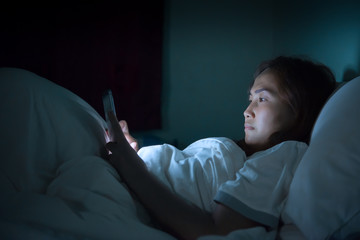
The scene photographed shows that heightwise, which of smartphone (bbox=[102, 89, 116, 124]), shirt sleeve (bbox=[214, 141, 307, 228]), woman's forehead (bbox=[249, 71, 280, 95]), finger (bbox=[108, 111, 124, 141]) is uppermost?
woman's forehead (bbox=[249, 71, 280, 95])

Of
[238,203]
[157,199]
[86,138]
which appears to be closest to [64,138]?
[86,138]

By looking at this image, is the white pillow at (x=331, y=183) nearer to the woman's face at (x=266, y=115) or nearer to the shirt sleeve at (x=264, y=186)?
the shirt sleeve at (x=264, y=186)

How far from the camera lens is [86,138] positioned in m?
0.74

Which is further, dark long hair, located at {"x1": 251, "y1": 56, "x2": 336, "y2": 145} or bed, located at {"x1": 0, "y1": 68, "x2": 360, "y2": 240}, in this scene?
dark long hair, located at {"x1": 251, "y1": 56, "x2": 336, "y2": 145}

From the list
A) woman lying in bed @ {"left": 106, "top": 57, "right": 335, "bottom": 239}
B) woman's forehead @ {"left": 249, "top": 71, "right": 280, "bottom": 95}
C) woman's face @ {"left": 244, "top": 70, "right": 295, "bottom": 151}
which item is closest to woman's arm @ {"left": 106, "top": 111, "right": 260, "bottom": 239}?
woman lying in bed @ {"left": 106, "top": 57, "right": 335, "bottom": 239}

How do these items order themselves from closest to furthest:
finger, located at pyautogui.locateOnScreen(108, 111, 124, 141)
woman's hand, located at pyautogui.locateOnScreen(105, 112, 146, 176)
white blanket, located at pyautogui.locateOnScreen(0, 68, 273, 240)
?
white blanket, located at pyautogui.locateOnScreen(0, 68, 273, 240), woman's hand, located at pyautogui.locateOnScreen(105, 112, 146, 176), finger, located at pyautogui.locateOnScreen(108, 111, 124, 141)

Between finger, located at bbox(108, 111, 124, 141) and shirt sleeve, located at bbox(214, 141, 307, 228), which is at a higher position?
finger, located at bbox(108, 111, 124, 141)

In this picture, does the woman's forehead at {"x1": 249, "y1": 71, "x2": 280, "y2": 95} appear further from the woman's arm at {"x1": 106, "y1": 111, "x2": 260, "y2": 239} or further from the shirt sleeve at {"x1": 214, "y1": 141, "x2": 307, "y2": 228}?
the woman's arm at {"x1": 106, "y1": 111, "x2": 260, "y2": 239}

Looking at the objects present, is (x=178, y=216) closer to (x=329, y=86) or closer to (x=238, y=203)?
(x=238, y=203)

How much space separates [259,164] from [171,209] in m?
0.25

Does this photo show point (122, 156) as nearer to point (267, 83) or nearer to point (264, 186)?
point (264, 186)

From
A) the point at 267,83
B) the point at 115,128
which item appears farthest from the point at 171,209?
the point at 267,83

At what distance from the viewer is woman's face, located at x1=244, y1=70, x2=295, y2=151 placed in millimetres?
837

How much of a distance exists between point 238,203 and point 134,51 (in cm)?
129
